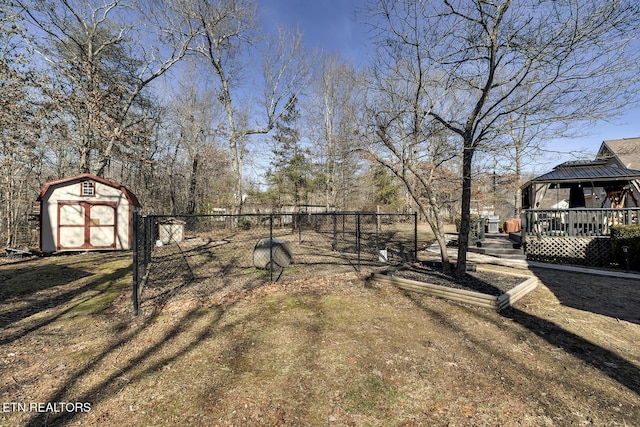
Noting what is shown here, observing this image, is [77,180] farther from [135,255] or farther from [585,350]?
[585,350]

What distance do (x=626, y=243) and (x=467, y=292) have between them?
6.33 m

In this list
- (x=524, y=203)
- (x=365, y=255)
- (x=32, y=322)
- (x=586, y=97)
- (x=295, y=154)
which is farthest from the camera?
(x=295, y=154)

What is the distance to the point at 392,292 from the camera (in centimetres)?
570

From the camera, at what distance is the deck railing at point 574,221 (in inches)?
349

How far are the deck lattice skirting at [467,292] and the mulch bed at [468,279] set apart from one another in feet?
0.51

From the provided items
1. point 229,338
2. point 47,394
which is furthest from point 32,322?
point 229,338

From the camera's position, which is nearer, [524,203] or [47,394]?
[47,394]

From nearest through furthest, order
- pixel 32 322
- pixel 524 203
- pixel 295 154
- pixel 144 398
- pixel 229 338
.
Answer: pixel 144 398
pixel 229 338
pixel 32 322
pixel 524 203
pixel 295 154

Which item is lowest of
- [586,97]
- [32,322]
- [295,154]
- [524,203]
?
[32,322]

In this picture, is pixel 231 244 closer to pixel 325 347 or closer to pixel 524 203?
pixel 325 347

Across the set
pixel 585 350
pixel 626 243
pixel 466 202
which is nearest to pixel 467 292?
pixel 585 350

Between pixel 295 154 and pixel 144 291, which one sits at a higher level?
pixel 295 154

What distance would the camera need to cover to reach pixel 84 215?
38.9 ft

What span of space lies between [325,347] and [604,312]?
4.80m
